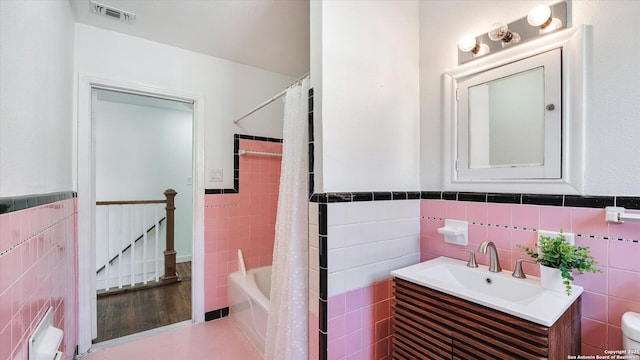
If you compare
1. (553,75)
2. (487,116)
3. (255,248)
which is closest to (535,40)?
(553,75)

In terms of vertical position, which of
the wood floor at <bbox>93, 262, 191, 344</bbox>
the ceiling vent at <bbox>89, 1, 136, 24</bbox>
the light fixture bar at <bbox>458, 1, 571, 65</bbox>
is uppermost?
the ceiling vent at <bbox>89, 1, 136, 24</bbox>

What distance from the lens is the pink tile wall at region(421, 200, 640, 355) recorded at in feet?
3.40

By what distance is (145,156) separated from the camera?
12.9 ft

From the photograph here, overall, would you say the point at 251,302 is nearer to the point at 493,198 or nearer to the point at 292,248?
the point at 292,248

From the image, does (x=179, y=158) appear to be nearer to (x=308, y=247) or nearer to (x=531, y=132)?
(x=308, y=247)

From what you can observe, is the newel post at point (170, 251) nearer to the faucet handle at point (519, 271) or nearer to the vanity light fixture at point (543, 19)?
the faucet handle at point (519, 271)

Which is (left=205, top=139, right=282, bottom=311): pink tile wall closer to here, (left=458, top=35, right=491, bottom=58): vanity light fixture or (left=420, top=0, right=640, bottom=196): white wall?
(left=458, top=35, right=491, bottom=58): vanity light fixture

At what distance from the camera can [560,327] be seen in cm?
94

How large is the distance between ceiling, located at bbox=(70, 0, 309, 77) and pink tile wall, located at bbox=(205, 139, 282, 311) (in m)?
0.84

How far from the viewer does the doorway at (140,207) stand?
270cm

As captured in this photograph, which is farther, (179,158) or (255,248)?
(179,158)

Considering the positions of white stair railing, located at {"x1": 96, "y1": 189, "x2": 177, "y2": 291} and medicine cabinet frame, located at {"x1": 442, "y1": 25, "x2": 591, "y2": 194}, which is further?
white stair railing, located at {"x1": 96, "y1": 189, "x2": 177, "y2": 291}

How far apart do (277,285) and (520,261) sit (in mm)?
1252

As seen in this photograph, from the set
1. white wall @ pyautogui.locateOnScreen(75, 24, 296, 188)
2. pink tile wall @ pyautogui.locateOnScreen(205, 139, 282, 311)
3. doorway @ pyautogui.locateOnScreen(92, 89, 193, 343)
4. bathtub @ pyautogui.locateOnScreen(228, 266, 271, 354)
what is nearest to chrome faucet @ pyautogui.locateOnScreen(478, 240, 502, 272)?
bathtub @ pyautogui.locateOnScreen(228, 266, 271, 354)
